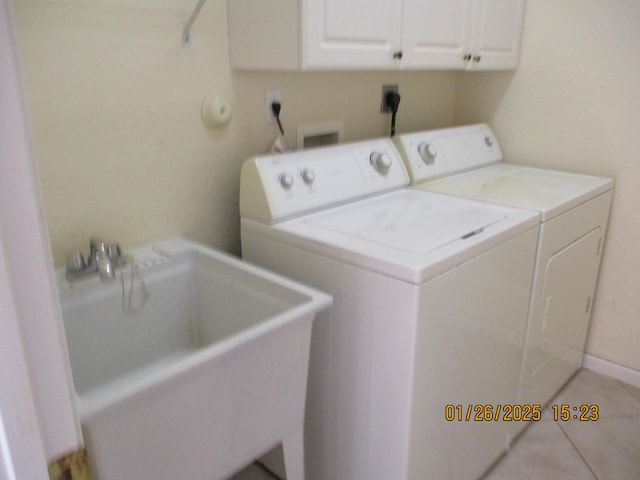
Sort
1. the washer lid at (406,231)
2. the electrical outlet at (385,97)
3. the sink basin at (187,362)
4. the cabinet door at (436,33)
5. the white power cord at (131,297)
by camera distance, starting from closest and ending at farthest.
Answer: the sink basin at (187,362) < the washer lid at (406,231) < the white power cord at (131,297) < the cabinet door at (436,33) < the electrical outlet at (385,97)

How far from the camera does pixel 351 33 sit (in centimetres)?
146

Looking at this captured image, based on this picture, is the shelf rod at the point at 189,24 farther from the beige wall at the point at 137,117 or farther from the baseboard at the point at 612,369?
the baseboard at the point at 612,369

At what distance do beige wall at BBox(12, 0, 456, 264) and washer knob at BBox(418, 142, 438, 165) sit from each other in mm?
483

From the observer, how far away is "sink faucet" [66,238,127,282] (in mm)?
1265

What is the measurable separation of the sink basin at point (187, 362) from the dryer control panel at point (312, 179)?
21 centimetres

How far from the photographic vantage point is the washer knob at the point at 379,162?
1757mm

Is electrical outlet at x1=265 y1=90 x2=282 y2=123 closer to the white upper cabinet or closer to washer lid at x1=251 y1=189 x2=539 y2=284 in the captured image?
the white upper cabinet

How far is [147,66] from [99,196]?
38 cm

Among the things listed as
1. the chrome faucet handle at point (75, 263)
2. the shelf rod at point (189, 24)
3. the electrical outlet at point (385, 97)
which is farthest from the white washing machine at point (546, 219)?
the chrome faucet handle at point (75, 263)

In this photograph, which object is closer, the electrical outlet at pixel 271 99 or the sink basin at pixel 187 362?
the sink basin at pixel 187 362

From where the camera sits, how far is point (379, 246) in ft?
4.22

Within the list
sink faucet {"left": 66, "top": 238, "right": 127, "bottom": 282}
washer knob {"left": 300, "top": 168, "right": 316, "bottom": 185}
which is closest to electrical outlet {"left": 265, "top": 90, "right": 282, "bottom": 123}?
washer knob {"left": 300, "top": 168, "right": 316, "bottom": 185}

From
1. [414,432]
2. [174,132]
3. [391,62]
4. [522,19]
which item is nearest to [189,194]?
[174,132]
